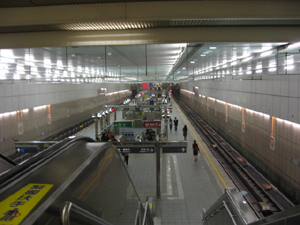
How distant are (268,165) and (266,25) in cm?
768

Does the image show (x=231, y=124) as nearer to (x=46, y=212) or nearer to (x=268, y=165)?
(x=268, y=165)

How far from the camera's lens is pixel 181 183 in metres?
9.66

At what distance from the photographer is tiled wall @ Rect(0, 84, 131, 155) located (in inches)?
478

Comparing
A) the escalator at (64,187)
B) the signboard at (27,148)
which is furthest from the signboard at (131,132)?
the escalator at (64,187)

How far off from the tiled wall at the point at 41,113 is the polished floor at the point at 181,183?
6504mm

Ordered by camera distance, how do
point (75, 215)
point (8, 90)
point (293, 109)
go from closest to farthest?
point (75, 215) < point (293, 109) < point (8, 90)

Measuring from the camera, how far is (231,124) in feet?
Result: 58.6

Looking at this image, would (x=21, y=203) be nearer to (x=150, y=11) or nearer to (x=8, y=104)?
(x=150, y=11)

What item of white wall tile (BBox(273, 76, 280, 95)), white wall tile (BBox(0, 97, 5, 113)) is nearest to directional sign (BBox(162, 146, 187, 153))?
white wall tile (BBox(273, 76, 280, 95))

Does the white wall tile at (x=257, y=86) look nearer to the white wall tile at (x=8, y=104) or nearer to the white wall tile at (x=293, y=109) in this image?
the white wall tile at (x=293, y=109)

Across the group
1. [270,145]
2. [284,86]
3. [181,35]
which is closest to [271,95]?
[284,86]

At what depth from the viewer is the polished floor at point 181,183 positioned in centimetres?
727

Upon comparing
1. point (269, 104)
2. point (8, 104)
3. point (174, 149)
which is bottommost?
point (174, 149)

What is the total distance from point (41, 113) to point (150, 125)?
737 cm
